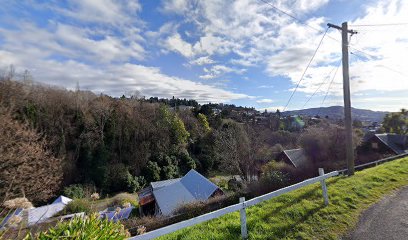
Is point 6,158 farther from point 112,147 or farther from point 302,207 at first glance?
point 112,147

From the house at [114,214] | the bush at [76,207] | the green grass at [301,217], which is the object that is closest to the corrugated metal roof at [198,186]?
the house at [114,214]

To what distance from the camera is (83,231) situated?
245 centimetres

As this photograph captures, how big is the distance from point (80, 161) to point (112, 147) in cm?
387

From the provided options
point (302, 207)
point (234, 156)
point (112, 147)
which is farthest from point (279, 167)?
point (112, 147)

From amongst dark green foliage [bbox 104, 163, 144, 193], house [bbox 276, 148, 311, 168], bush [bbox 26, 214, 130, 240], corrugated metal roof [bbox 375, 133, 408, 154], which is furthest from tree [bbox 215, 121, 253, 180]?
bush [bbox 26, 214, 130, 240]

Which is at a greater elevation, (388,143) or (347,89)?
(347,89)

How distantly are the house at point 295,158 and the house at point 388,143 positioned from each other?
10.4 metres

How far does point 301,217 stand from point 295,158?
22.5 meters

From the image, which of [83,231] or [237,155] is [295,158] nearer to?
[237,155]

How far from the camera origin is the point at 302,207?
17.3 ft

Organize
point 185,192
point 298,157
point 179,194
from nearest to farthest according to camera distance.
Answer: point 179,194, point 185,192, point 298,157

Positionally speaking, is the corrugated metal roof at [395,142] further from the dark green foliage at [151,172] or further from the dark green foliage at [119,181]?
the dark green foliage at [119,181]

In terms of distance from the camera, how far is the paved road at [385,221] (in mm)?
4285

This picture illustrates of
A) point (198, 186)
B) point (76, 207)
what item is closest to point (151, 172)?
point (198, 186)
